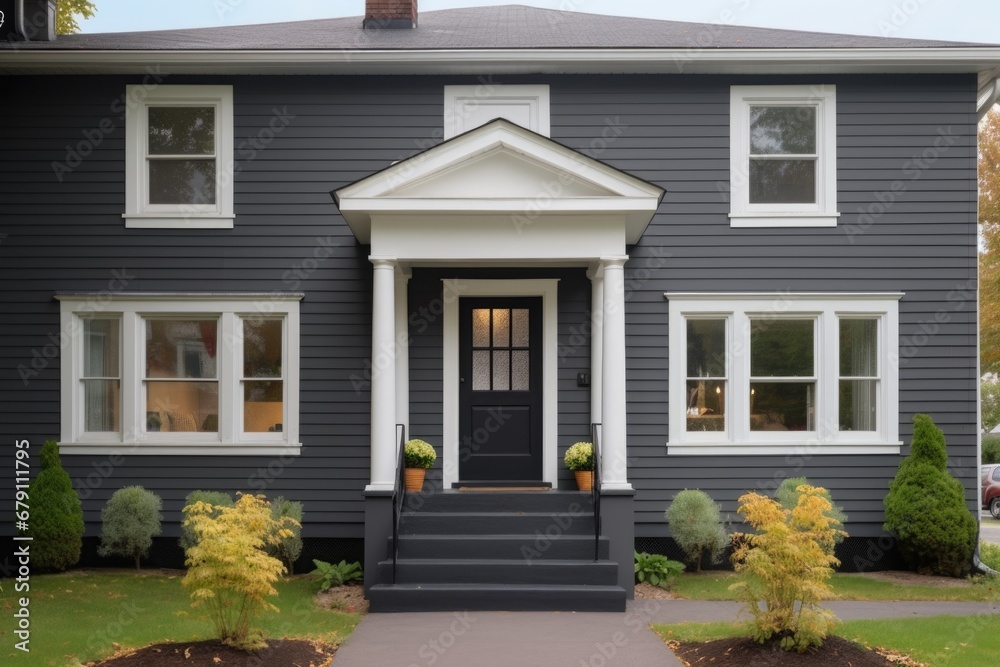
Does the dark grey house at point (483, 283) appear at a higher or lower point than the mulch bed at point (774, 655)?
higher

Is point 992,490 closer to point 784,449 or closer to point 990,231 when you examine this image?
point 990,231

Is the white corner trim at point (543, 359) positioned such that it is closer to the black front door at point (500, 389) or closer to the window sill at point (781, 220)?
the black front door at point (500, 389)

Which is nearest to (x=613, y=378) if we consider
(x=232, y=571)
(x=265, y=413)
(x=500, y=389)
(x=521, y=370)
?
(x=521, y=370)

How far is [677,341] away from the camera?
10758mm

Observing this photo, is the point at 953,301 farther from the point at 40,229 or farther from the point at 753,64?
the point at 40,229

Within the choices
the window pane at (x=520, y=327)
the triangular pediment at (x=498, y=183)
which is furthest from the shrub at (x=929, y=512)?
the window pane at (x=520, y=327)

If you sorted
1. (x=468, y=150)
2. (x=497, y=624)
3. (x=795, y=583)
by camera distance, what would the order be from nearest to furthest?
(x=795, y=583), (x=497, y=624), (x=468, y=150)

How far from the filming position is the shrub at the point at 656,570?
9.83 m

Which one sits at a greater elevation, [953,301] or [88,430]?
[953,301]

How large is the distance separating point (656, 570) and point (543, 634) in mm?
2589

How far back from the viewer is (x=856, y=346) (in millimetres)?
10883

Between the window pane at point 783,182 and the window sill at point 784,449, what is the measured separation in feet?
9.29

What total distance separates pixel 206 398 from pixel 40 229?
2.71 m

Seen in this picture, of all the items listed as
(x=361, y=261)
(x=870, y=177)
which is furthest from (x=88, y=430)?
(x=870, y=177)
